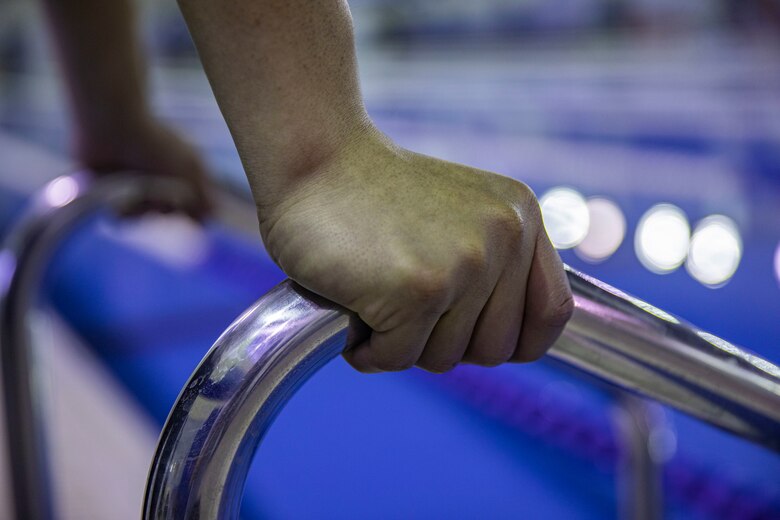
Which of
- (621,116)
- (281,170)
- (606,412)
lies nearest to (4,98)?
(621,116)

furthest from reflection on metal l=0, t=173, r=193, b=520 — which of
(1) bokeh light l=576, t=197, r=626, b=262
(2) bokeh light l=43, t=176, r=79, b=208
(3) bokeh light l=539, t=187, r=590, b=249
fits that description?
(1) bokeh light l=576, t=197, r=626, b=262

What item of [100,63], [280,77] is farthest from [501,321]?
[100,63]

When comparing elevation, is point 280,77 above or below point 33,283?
above

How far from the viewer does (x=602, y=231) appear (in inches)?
92.1

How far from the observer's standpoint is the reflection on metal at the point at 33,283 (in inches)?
34.5

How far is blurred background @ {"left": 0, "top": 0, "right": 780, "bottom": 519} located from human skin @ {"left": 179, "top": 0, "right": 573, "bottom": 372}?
0.17 m

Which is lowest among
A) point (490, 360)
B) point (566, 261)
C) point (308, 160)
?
point (566, 261)

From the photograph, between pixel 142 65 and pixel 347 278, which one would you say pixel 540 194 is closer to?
pixel 142 65

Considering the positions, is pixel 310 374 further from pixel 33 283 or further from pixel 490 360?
pixel 33 283

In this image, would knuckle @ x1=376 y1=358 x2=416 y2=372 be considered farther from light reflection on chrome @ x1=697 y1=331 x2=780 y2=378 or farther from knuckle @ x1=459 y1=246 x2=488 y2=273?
light reflection on chrome @ x1=697 y1=331 x2=780 y2=378

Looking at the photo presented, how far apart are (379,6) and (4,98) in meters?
5.55

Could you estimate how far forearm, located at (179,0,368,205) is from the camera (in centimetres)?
35

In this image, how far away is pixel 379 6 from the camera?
6168 mm

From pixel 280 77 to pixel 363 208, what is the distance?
7 centimetres
